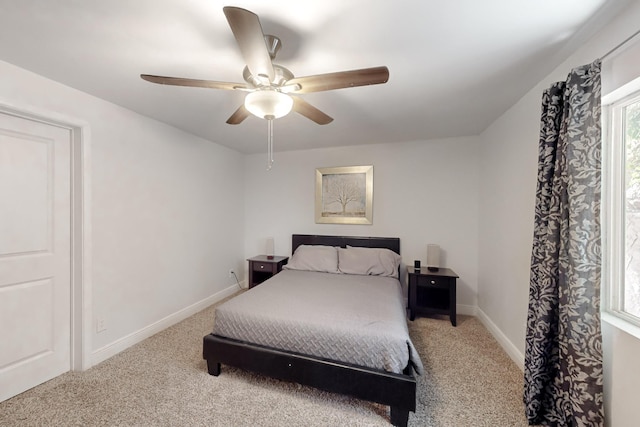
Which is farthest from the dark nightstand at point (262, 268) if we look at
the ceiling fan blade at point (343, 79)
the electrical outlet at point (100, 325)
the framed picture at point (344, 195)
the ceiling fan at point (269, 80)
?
the ceiling fan blade at point (343, 79)

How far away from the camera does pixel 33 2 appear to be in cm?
116

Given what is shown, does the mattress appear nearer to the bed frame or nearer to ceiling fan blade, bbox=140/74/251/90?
the bed frame

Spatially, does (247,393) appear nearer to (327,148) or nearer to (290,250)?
(290,250)

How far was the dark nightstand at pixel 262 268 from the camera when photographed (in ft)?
11.6

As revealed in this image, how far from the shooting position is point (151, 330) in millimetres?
2617

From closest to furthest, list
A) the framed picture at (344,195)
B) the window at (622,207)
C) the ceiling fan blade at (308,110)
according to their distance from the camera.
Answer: the window at (622,207)
the ceiling fan blade at (308,110)
the framed picture at (344,195)

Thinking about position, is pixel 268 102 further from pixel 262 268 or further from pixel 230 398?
pixel 262 268

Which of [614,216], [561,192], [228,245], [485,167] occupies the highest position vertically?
[485,167]

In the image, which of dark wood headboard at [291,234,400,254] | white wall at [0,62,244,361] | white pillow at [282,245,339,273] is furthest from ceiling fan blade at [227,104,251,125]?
dark wood headboard at [291,234,400,254]

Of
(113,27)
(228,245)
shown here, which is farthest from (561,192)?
(228,245)

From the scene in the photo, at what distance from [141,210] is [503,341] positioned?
380cm

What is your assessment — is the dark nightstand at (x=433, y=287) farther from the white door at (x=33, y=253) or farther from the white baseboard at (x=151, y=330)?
the white door at (x=33, y=253)

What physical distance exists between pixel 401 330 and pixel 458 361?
0.98 meters

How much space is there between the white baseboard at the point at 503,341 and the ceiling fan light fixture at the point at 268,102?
268 centimetres
